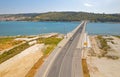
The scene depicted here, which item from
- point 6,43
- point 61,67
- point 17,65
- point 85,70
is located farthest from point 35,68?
point 6,43

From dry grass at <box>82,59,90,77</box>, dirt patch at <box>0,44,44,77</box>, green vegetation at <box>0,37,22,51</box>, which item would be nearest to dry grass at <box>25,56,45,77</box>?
dirt patch at <box>0,44,44,77</box>

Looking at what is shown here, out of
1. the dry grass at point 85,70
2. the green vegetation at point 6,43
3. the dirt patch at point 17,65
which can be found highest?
the dirt patch at point 17,65

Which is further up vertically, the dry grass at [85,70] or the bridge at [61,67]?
the bridge at [61,67]

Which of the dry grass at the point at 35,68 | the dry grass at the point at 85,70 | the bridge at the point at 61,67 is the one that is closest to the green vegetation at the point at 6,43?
the dry grass at the point at 35,68

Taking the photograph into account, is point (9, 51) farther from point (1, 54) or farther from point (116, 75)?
point (116, 75)

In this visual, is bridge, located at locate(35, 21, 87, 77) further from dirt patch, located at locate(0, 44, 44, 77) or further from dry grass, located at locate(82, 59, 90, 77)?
dirt patch, located at locate(0, 44, 44, 77)

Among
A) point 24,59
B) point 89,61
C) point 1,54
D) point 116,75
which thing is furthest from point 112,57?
point 1,54

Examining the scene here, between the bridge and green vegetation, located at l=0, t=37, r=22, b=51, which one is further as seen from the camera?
green vegetation, located at l=0, t=37, r=22, b=51

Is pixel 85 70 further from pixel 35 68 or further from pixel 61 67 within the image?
pixel 35 68

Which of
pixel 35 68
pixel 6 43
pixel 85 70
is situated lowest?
pixel 6 43

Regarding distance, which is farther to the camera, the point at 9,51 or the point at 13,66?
the point at 9,51

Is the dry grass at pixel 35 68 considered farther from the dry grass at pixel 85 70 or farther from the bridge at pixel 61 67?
the dry grass at pixel 85 70
